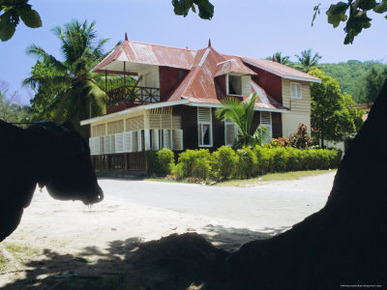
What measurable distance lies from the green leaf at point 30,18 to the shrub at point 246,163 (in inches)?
517

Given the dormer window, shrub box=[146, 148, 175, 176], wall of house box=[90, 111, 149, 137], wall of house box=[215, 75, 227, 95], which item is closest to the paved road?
shrub box=[146, 148, 175, 176]

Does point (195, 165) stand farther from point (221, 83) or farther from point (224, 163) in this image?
point (221, 83)

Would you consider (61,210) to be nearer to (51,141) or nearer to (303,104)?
(51,141)

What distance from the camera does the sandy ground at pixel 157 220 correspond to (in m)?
5.39

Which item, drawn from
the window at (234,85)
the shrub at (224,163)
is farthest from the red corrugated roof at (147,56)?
the shrub at (224,163)

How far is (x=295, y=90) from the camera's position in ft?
92.5

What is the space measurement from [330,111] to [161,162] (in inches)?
723

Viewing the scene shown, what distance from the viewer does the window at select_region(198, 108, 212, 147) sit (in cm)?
2256

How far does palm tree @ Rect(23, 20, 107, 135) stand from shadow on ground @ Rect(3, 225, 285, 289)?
26003mm

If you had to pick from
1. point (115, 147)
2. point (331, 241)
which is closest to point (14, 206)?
point (331, 241)

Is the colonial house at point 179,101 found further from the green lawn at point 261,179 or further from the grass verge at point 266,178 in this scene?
the grass verge at point 266,178

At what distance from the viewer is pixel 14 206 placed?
3084 millimetres

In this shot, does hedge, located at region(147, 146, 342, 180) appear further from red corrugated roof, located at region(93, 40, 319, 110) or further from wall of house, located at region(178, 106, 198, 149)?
red corrugated roof, located at region(93, 40, 319, 110)

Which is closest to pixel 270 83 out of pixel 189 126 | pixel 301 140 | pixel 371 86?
pixel 301 140
